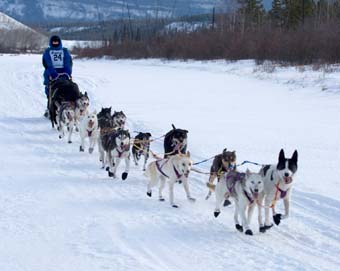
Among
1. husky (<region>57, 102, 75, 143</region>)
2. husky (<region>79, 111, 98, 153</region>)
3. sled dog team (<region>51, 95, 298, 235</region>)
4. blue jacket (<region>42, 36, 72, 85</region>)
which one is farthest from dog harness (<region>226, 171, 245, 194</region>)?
blue jacket (<region>42, 36, 72, 85</region>)

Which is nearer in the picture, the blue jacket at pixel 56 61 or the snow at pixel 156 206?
the snow at pixel 156 206

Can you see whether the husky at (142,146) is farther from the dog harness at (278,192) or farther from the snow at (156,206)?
the dog harness at (278,192)

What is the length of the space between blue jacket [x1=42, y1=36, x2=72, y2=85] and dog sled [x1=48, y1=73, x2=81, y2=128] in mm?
500

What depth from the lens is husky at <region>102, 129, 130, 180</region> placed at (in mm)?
7234

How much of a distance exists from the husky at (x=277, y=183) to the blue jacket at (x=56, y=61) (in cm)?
760

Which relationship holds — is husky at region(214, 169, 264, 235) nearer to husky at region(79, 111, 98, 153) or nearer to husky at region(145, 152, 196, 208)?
husky at region(145, 152, 196, 208)

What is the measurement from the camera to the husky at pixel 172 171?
234 inches

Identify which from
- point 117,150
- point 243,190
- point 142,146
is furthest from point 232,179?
point 142,146

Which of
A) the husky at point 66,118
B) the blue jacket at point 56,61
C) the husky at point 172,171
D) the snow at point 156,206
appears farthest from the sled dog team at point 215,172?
the blue jacket at point 56,61

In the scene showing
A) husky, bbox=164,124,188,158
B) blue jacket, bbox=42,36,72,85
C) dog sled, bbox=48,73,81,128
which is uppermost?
blue jacket, bbox=42,36,72,85

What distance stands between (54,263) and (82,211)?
143 cm

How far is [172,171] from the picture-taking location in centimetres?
604

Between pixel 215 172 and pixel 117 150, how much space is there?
1506mm

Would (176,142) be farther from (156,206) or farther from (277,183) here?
(277,183)
